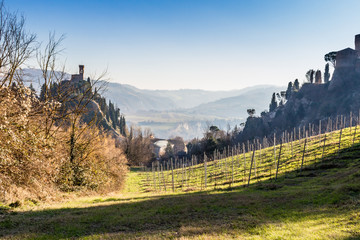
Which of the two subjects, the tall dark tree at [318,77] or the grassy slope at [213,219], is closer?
the grassy slope at [213,219]

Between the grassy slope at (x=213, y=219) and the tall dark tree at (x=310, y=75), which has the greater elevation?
the tall dark tree at (x=310, y=75)

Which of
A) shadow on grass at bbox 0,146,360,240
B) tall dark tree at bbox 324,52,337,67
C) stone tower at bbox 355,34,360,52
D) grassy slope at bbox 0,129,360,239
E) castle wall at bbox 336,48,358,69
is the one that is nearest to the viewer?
grassy slope at bbox 0,129,360,239

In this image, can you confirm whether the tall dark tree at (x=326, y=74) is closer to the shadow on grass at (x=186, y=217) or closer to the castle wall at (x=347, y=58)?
the castle wall at (x=347, y=58)

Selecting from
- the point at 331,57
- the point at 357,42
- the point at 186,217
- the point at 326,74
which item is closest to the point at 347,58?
the point at 357,42

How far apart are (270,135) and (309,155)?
111 m

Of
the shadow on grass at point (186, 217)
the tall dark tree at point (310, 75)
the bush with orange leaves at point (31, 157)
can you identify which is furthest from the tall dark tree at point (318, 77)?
the bush with orange leaves at point (31, 157)

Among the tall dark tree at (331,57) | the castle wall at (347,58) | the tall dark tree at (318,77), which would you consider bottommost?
the tall dark tree at (318,77)

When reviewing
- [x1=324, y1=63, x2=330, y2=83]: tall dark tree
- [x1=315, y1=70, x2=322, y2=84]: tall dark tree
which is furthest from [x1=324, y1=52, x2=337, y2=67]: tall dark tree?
[x1=315, y1=70, x2=322, y2=84]: tall dark tree

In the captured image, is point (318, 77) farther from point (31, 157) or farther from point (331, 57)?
point (31, 157)

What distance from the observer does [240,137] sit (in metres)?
158

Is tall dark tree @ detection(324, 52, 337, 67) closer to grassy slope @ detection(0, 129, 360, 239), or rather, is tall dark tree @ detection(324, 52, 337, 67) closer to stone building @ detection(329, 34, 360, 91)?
stone building @ detection(329, 34, 360, 91)

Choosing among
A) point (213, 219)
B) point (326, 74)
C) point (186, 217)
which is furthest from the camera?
point (326, 74)

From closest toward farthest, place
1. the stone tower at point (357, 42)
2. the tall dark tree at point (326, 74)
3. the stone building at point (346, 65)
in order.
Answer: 1. the stone building at point (346, 65)
2. the stone tower at point (357, 42)
3. the tall dark tree at point (326, 74)

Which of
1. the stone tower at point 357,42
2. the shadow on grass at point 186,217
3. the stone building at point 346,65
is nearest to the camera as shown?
the shadow on grass at point 186,217
